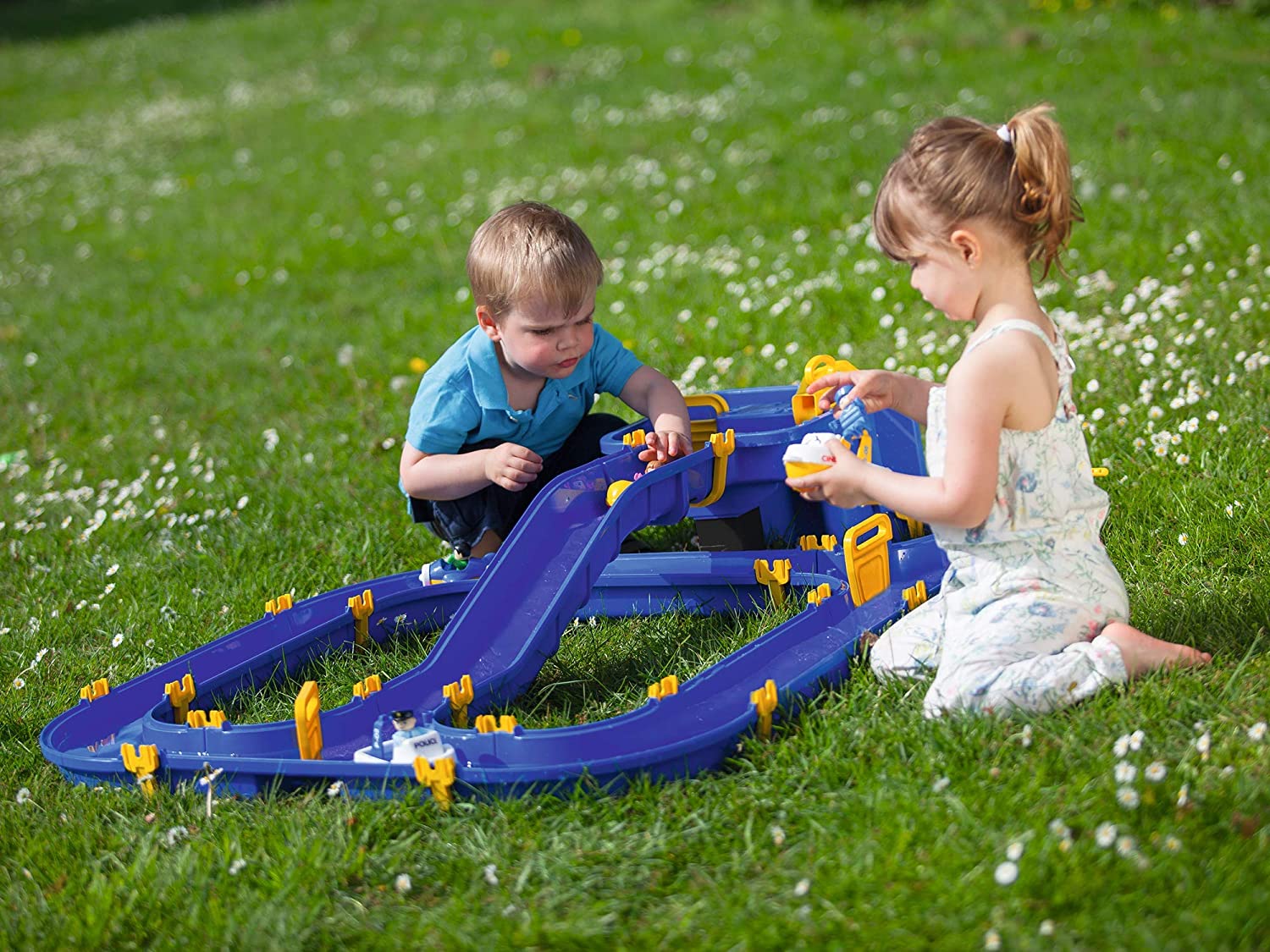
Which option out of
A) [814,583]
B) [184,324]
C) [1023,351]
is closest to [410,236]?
[184,324]

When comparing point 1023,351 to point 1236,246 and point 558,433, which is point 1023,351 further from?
point 1236,246

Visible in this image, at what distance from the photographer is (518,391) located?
13.4ft

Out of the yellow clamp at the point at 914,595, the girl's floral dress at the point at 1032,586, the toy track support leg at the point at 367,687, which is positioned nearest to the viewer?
the girl's floral dress at the point at 1032,586

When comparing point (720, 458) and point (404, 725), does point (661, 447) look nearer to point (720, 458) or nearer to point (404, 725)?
point (720, 458)

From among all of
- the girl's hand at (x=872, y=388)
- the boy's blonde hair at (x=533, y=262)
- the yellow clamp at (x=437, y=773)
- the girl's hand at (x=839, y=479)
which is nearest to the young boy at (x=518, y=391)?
the boy's blonde hair at (x=533, y=262)

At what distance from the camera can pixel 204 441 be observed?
604cm

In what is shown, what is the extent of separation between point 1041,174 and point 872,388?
777 mm

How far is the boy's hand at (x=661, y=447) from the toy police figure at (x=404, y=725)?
1139 millimetres

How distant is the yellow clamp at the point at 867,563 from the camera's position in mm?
3445

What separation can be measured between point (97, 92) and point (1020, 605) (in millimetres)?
18440

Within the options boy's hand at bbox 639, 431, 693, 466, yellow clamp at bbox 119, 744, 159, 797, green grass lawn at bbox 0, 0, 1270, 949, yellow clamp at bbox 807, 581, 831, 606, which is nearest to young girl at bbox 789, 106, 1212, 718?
green grass lawn at bbox 0, 0, 1270, 949

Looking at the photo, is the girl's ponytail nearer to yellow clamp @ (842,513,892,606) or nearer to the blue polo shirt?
yellow clamp @ (842,513,892,606)

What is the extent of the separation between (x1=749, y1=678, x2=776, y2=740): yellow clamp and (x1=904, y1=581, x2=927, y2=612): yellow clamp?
0.63 meters

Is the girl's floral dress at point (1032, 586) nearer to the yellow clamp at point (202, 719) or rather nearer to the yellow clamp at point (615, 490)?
the yellow clamp at point (615, 490)
